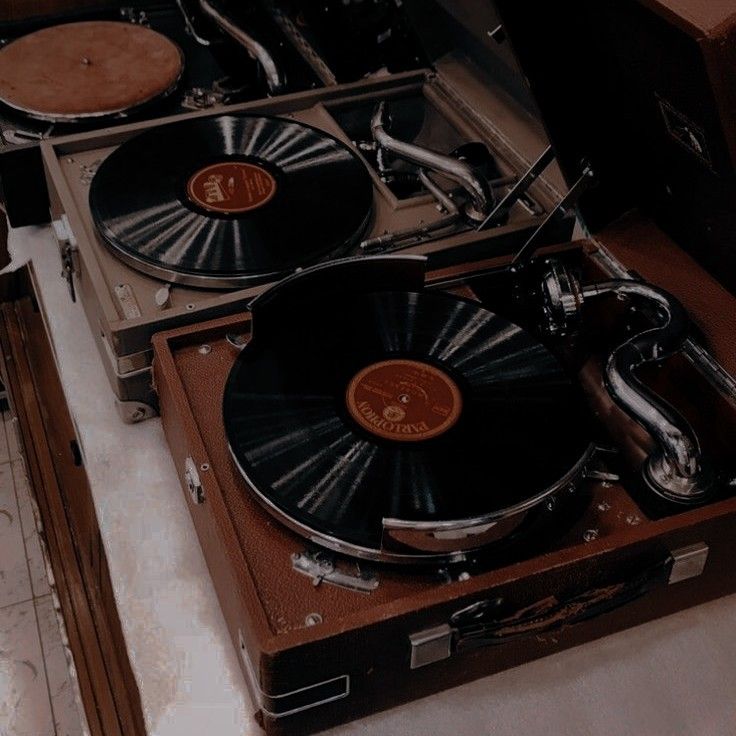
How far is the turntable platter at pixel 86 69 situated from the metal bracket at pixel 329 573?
1.01 metres

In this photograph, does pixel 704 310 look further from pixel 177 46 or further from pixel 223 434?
pixel 177 46

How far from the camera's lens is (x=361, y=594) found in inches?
37.9

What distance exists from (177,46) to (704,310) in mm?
1169

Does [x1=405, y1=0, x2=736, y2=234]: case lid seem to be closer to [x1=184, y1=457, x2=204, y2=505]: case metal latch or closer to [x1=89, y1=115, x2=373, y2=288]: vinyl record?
[x1=89, y1=115, x2=373, y2=288]: vinyl record

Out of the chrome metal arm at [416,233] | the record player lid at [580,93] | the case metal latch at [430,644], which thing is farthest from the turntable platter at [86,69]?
the case metal latch at [430,644]

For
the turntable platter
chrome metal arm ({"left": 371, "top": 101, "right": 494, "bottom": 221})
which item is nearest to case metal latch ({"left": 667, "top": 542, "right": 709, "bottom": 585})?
chrome metal arm ({"left": 371, "top": 101, "right": 494, "bottom": 221})

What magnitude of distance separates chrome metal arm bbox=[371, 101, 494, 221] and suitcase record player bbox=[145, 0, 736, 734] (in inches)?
5.8

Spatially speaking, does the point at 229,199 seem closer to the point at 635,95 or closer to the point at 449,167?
the point at 449,167

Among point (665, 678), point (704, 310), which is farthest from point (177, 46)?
point (665, 678)

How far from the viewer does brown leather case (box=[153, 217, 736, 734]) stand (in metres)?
0.90

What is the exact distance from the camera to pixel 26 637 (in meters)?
1.92

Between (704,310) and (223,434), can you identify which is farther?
(704,310)

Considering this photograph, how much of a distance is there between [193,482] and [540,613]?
426 mm

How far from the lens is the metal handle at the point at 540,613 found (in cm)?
94
